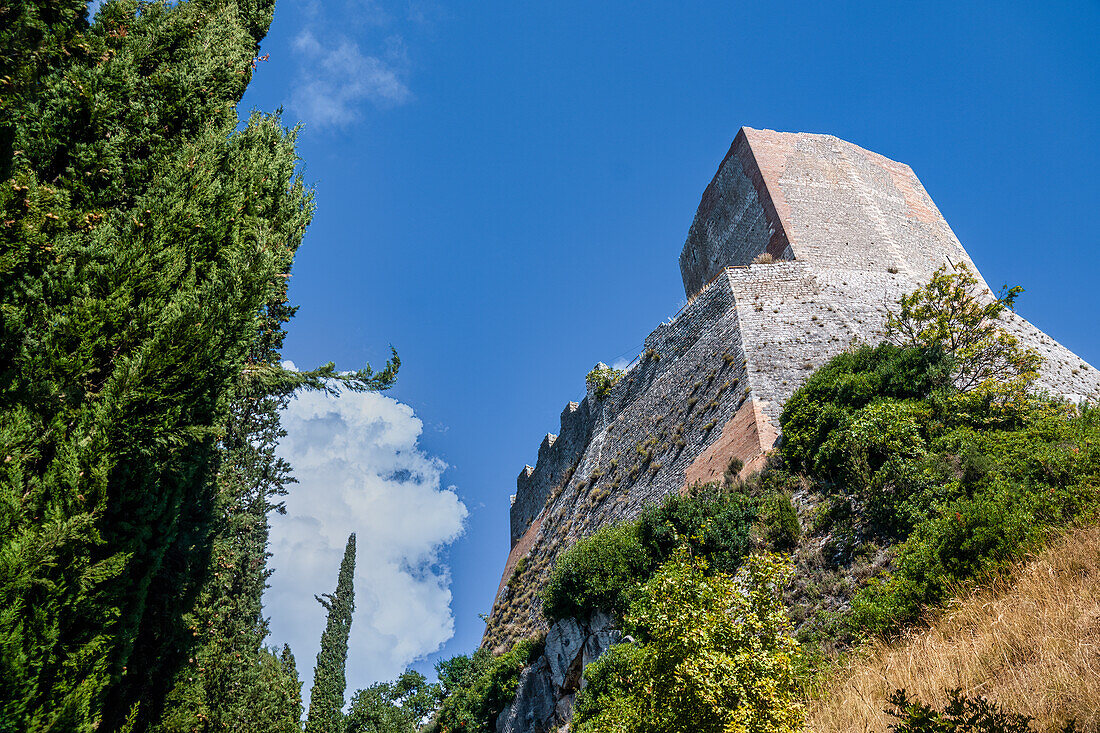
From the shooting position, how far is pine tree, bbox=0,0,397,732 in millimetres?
3873

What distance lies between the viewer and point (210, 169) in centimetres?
548

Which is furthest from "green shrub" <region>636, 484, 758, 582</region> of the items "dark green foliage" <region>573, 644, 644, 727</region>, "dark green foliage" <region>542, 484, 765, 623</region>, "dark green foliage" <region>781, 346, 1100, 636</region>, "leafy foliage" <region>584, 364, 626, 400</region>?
"leafy foliage" <region>584, 364, 626, 400</region>

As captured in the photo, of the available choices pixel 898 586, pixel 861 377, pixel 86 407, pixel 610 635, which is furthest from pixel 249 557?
pixel 861 377

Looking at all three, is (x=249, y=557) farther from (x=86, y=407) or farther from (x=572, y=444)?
(x=572, y=444)

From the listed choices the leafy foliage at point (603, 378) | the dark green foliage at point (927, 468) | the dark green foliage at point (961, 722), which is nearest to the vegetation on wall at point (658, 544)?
the dark green foliage at point (927, 468)

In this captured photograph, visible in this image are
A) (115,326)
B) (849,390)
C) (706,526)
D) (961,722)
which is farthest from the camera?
(849,390)

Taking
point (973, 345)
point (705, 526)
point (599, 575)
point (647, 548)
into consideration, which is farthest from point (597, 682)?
point (973, 345)

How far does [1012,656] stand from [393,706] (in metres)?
29.6

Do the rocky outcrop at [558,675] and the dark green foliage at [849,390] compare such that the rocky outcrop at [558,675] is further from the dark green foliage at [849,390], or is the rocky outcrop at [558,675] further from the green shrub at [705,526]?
the dark green foliage at [849,390]

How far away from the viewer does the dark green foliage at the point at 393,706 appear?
2466 cm

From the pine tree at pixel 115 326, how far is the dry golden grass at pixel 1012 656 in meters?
5.77

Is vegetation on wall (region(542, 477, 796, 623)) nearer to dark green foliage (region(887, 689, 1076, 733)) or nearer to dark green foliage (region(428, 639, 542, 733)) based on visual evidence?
dark green foliage (region(428, 639, 542, 733))

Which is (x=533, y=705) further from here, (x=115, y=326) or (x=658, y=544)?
(x=115, y=326)

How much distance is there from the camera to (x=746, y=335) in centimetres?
1775
